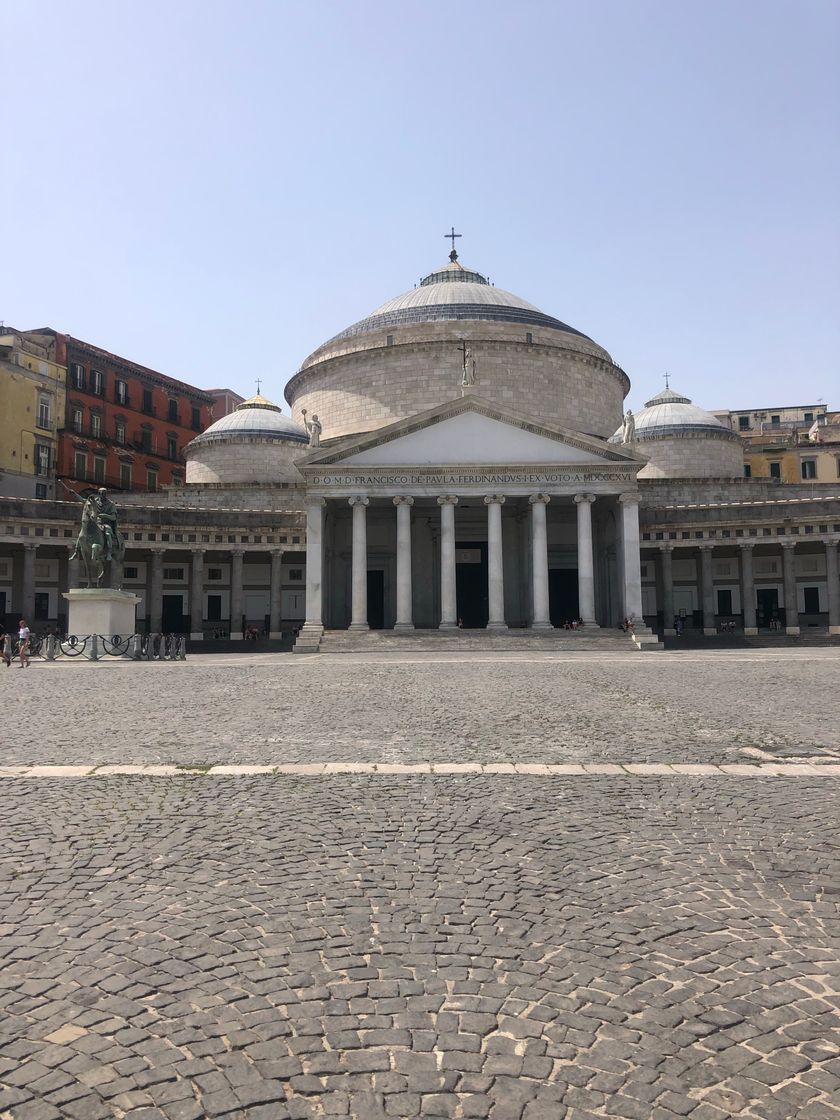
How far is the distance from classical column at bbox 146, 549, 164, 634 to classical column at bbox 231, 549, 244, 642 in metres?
3.62

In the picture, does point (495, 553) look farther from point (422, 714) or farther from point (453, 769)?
point (453, 769)

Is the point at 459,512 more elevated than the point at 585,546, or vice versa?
the point at 459,512

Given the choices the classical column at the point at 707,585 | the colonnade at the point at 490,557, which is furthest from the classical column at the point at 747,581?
the colonnade at the point at 490,557

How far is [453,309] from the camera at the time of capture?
1943 inches

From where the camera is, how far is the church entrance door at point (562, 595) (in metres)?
42.5

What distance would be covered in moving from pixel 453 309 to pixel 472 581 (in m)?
17.2

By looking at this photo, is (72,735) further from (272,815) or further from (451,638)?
(451,638)

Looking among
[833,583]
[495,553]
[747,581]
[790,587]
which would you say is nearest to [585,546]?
[495,553]

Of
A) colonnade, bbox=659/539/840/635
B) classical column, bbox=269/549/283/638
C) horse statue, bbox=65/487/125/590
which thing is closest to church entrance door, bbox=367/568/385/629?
classical column, bbox=269/549/283/638

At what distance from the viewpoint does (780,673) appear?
19.5 m

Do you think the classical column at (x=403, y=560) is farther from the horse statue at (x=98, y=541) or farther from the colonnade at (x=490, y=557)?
the horse statue at (x=98, y=541)

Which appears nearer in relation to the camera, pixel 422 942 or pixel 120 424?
pixel 422 942

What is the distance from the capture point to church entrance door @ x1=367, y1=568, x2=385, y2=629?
139ft

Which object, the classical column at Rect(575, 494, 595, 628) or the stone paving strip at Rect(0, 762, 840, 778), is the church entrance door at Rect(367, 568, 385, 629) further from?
the stone paving strip at Rect(0, 762, 840, 778)
